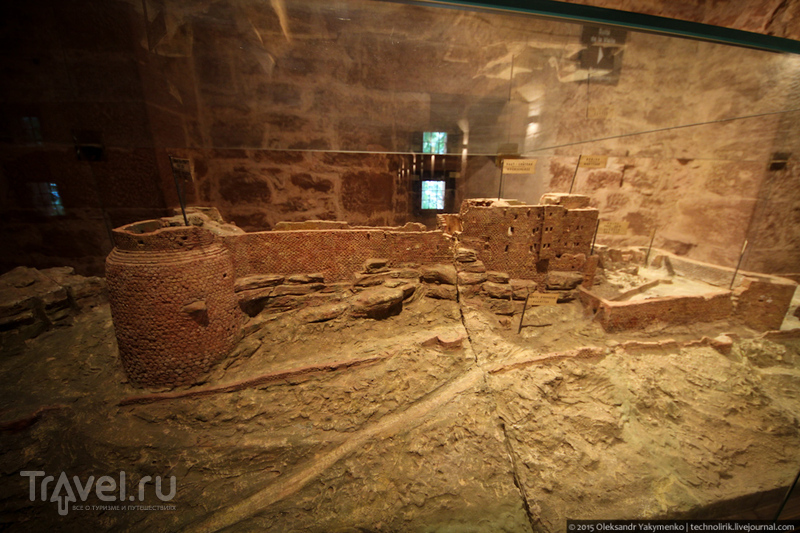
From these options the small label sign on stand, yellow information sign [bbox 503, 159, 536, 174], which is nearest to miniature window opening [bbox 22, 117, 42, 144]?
the small label sign on stand

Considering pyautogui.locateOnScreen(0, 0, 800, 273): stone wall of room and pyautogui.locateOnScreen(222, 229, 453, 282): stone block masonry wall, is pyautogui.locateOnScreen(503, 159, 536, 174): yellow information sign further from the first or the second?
pyautogui.locateOnScreen(222, 229, 453, 282): stone block masonry wall

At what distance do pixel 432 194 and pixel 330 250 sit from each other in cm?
404

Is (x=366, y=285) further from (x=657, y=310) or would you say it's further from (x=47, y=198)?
(x=657, y=310)

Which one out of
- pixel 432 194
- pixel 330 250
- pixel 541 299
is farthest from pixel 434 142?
pixel 541 299

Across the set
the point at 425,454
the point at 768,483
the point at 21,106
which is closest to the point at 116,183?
the point at 21,106

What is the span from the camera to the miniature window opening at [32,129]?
6637 mm

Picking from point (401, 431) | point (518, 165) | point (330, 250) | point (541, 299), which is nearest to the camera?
point (401, 431)

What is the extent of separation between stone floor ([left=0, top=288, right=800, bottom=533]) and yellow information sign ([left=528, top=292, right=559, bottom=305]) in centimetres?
123

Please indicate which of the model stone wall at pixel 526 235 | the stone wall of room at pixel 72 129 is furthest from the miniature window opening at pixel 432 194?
the stone wall of room at pixel 72 129

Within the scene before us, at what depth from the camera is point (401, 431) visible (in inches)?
238

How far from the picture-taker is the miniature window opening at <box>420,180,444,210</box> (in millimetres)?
9531

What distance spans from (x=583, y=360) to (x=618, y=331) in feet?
6.15

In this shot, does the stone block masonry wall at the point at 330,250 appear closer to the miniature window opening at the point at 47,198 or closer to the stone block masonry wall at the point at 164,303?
the stone block masonry wall at the point at 164,303

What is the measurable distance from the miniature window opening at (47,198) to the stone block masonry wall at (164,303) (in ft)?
9.31
